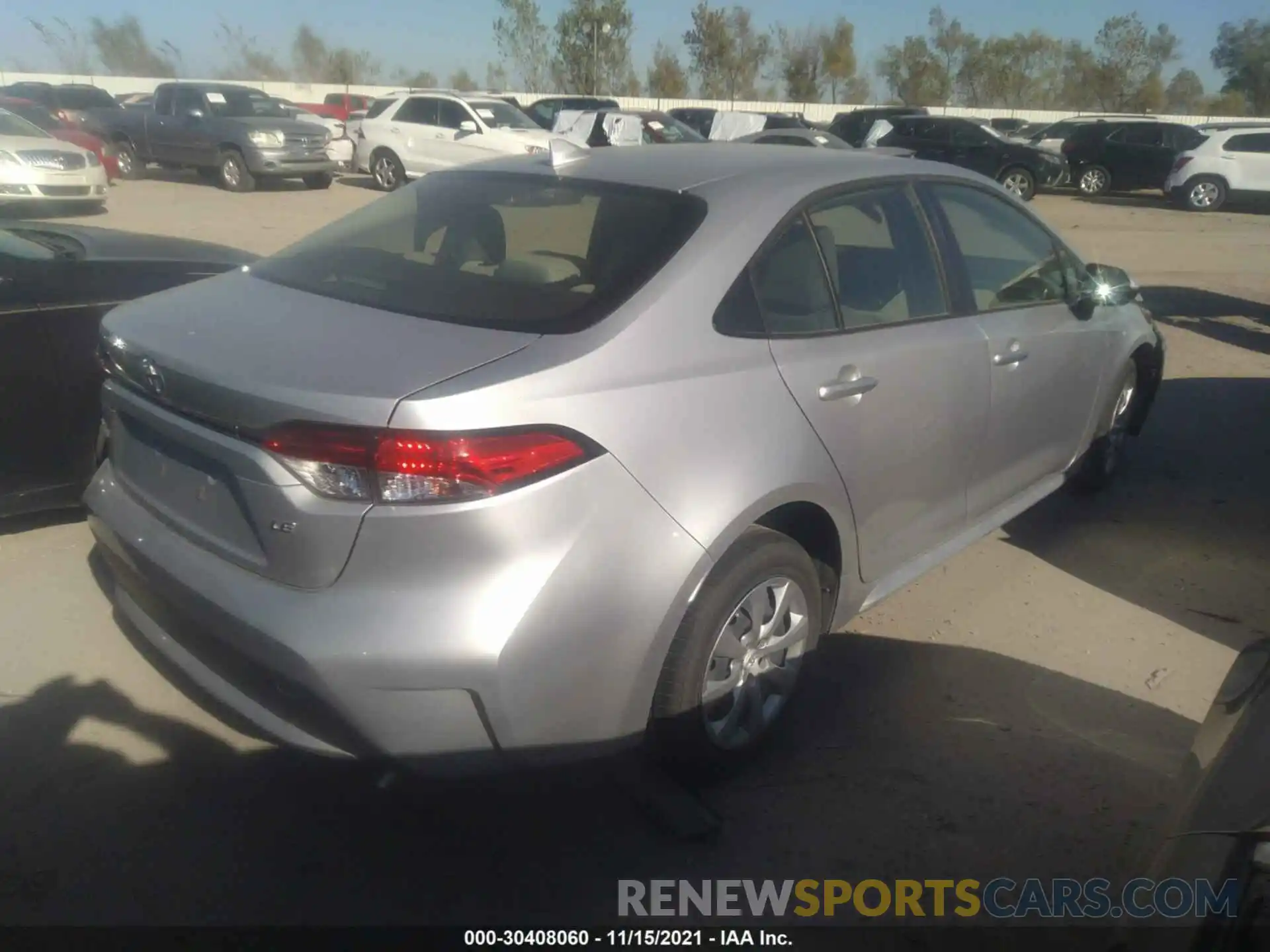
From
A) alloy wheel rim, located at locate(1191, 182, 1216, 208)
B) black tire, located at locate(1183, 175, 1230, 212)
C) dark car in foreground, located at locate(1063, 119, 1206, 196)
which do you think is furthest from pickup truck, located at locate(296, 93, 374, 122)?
alloy wheel rim, located at locate(1191, 182, 1216, 208)

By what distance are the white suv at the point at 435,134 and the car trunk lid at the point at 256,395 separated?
49.7ft

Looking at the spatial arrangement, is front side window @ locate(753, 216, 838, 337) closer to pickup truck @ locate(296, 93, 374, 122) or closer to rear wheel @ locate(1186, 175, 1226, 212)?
rear wheel @ locate(1186, 175, 1226, 212)

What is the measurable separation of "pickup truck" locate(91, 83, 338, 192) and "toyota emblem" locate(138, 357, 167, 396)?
15.9 metres

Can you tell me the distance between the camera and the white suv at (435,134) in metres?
17.7

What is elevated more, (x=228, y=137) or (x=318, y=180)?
(x=228, y=137)

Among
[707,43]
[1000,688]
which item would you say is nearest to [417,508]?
[1000,688]

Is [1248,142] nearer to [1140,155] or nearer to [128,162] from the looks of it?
[1140,155]

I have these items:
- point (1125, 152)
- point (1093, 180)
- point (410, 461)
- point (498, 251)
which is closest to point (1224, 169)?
point (1125, 152)

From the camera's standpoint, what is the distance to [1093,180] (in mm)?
23016

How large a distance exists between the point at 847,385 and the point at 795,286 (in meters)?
0.32

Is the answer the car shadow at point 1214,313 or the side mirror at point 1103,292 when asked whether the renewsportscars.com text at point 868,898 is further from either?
the car shadow at point 1214,313

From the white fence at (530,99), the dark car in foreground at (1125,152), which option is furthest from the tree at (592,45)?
the dark car in foreground at (1125,152)

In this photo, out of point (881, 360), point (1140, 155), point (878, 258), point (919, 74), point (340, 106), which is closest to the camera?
point (881, 360)

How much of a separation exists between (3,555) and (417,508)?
9.47 feet
